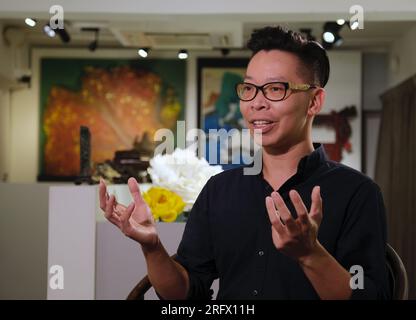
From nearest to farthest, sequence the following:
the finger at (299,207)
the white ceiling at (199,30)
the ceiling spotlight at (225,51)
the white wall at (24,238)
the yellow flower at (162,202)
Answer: the finger at (299,207)
the yellow flower at (162,202)
the white wall at (24,238)
the white ceiling at (199,30)
the ceiling spotlight at (225,51)

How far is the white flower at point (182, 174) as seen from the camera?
1.18 metres

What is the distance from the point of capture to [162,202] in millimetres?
1164

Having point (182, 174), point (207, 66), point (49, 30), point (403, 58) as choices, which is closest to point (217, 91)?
point (207, 66)

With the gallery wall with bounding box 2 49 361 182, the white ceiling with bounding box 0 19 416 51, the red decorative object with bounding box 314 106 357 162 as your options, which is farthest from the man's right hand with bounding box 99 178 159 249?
the red decorative object with bounding box 314 106 357 162

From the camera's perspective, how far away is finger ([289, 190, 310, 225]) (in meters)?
0.62

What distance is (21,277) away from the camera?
2463mm

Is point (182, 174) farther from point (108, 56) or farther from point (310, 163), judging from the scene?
point (108, 56)

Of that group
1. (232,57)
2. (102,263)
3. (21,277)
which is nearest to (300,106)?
(102,263)

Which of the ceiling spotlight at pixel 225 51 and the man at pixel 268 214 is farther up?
the ceiling spotlight at pixel 225 51

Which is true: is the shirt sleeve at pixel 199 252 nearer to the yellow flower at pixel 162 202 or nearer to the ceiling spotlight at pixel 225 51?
the yellow flower at pixel 162 202

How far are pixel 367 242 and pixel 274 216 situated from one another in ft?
0.67

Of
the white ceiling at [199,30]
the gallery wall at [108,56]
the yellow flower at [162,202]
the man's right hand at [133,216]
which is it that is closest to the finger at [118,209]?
the man's right hand at [133,216]

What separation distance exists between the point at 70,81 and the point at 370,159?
6.42 ft
